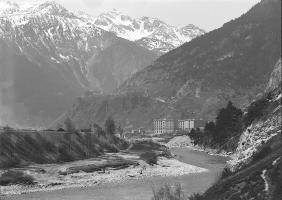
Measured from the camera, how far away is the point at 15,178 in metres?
146

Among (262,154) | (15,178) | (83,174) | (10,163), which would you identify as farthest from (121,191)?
(262,154)

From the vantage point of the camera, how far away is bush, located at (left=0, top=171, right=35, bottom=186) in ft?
468

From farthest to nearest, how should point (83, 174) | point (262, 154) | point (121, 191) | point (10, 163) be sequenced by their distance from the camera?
point (10, 163), point (83, 174), point (121, 191), point (262, 154)

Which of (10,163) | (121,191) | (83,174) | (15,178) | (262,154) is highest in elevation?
(262,154)

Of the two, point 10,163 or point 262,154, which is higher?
point 262,154

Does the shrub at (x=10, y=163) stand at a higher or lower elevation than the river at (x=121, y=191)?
higher

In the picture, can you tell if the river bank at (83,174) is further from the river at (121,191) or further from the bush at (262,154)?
the bush at (262,154)

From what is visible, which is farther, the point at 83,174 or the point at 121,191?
the point at 83,174

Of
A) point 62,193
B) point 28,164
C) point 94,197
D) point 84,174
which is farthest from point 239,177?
point 28,164

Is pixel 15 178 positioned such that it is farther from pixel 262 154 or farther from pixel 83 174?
pixel 262 154

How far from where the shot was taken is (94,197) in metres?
118

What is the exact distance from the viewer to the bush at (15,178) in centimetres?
14275

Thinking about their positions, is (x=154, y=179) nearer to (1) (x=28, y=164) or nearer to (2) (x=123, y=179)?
(2) (x=123, y=179)

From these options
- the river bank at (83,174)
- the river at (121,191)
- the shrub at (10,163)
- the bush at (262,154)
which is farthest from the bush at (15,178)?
the bush at (262,154)
